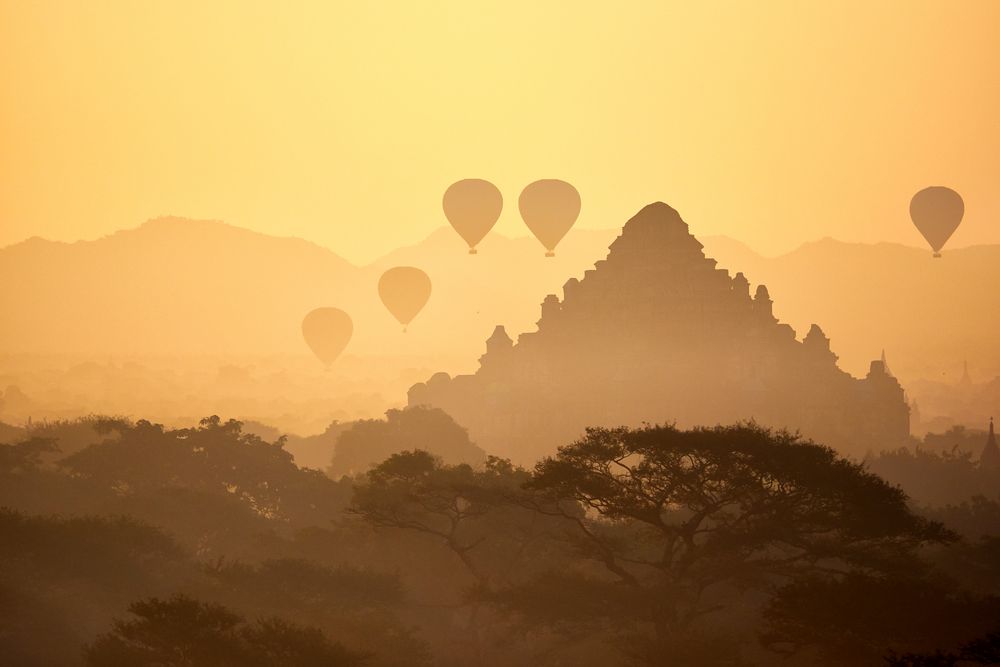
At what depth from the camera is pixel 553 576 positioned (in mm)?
39406

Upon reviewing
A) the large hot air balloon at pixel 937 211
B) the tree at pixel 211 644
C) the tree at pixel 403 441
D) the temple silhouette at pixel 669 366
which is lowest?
the tree at pixel 211 644

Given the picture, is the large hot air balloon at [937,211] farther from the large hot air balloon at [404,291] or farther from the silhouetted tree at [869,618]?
the silhouetted tree at [869,618]

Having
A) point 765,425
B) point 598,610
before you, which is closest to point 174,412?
point 765,425

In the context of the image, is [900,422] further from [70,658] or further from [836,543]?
[70,658]

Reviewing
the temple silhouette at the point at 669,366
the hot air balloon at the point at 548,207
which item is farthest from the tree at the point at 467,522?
the hot air balloon at the point at 548,207

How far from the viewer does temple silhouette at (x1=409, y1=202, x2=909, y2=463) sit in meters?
89.0

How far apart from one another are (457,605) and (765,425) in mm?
47075

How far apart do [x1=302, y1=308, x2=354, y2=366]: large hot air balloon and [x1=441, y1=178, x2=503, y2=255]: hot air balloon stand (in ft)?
180

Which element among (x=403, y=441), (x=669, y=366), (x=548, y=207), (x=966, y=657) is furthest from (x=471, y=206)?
(x=966, y=657)

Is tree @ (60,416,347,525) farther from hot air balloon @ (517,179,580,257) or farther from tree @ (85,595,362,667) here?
hot air balloon @ (517,179,580,257)

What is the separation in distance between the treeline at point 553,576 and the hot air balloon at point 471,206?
227ft

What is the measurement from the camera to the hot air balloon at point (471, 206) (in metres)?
121

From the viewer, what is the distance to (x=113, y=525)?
1911 inches

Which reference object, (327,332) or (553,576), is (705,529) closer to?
(553,576)
